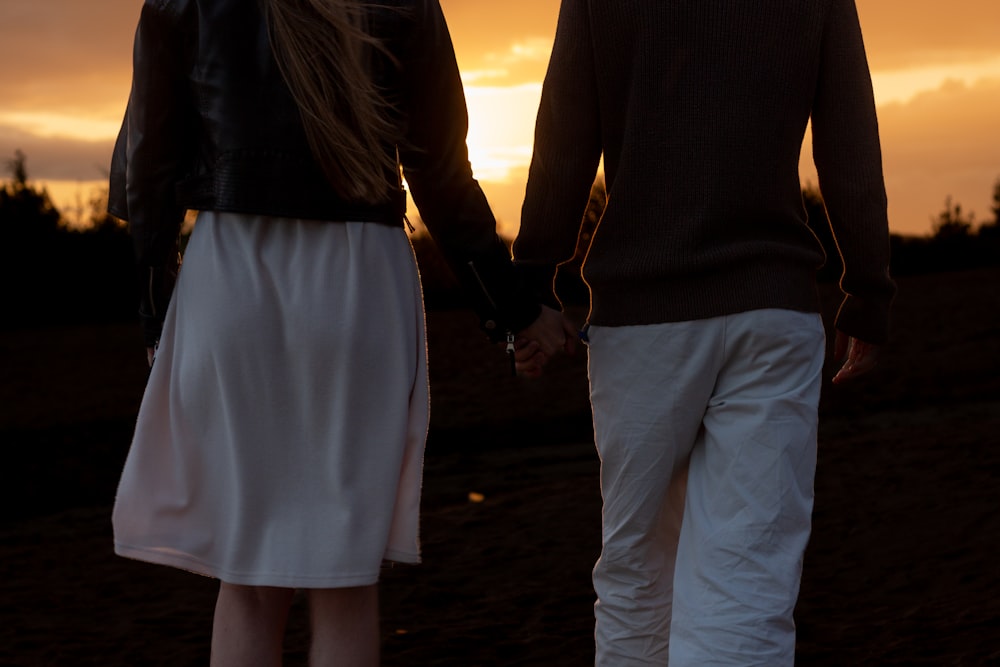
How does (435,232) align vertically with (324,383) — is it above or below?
above

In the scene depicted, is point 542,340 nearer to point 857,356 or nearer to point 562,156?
point 562,156

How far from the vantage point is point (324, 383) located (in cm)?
213

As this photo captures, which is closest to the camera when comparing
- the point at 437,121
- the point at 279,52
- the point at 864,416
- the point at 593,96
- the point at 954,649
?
the point at 279,52

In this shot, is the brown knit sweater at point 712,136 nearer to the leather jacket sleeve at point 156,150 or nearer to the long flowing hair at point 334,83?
the long flowing hair at point 334,83

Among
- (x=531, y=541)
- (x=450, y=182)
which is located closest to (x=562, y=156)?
(x=450, y=182)

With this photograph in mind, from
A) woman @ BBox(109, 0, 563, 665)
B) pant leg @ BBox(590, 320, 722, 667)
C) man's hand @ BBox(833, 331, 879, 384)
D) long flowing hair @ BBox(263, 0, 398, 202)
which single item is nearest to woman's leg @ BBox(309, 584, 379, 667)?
woman @ BBox(109, 0, 563, 665)

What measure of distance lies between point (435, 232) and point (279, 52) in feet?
1.62

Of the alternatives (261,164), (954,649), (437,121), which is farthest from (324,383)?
(954,649)

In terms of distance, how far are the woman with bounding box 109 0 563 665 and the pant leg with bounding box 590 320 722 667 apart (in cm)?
45

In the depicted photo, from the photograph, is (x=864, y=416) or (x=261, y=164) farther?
(x=864, y=416)

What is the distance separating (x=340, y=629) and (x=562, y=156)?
104 cm

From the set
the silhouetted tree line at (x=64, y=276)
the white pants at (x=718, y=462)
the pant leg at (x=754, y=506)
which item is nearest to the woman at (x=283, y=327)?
Answer: the white pants at (x=718, y=462)

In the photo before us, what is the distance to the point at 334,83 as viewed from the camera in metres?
2.14

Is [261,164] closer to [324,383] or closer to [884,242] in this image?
[324,383]
